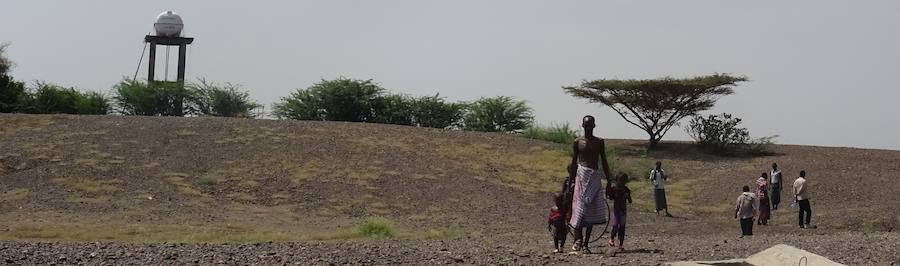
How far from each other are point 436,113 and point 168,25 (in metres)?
13.2

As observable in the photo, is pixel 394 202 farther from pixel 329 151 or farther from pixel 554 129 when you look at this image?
pixel 554 129

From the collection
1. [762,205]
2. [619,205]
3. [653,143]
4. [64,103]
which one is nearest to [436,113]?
[653,143]

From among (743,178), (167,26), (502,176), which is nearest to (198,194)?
(502,176)

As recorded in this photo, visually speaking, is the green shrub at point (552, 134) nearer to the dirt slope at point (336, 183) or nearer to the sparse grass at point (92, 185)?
the dirt slope at point (336, 183)

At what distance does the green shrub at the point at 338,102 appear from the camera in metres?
44.0

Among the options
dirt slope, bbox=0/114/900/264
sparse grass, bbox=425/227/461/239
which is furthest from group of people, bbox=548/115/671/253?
sparse grass, bbox=425/227/461/239

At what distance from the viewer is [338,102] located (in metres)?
44.0

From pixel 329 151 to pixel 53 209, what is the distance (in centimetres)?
1021

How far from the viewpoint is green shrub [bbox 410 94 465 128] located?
4391 centimetres

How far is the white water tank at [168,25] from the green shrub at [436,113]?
11797 millimetres

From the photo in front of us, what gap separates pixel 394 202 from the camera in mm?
25328

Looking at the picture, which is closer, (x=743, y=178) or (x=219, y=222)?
(x=219, y=222)

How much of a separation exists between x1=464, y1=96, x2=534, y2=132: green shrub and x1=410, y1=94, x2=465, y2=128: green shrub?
2.85 ft

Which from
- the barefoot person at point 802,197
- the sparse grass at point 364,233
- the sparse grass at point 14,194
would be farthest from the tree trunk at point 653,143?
the sparse grass at point 14,194
